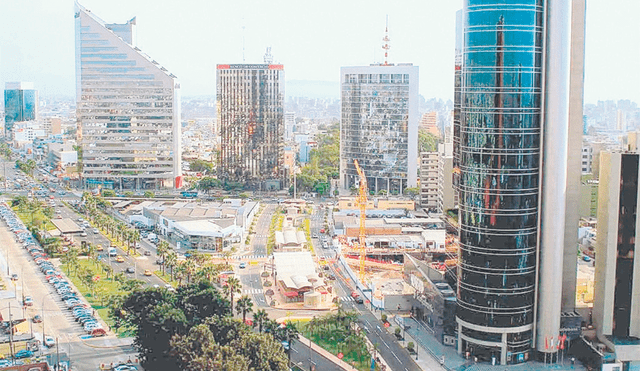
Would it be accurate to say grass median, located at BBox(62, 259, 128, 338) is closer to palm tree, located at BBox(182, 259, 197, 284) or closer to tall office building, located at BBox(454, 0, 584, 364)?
Answer: palm tree, located at BBox(182, 259, 197, 284)

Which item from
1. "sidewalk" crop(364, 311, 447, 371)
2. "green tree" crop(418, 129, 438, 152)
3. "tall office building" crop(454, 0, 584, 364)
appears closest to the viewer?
"tall office building" crop(454, 0, 584, 364)

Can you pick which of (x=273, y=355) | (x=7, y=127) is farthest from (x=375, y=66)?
(x=7, y=127)

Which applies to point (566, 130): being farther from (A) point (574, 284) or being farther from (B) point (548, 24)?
(A) point (574, 284)

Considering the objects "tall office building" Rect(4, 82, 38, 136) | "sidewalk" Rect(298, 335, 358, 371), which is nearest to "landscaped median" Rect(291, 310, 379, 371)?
"sidewalk" Rect(298, 335, 358, 371)

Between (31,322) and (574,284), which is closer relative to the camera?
(574,284)

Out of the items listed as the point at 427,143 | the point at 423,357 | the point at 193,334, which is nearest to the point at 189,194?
the point at 427,143

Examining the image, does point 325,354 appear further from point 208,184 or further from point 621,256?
point 208,184
